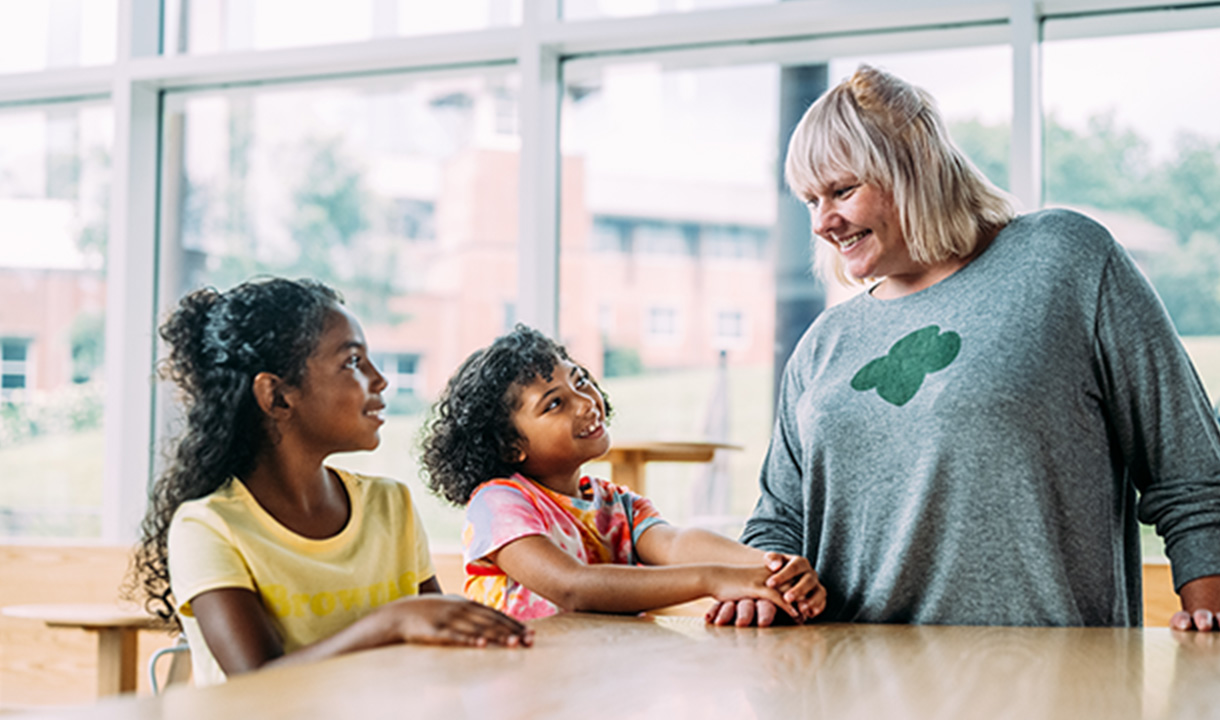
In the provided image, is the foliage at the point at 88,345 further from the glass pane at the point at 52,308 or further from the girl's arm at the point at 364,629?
the girl's arm at the point at 364,629

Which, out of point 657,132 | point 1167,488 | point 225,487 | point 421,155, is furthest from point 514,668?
point 421,155

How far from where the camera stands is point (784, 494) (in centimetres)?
156

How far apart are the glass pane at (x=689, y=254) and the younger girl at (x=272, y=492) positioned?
178cm

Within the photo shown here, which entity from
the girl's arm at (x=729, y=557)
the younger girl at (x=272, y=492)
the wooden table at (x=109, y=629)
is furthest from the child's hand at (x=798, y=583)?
the wooden table at (x=109, y=629)

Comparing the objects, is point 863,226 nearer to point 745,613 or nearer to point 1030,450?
point 1030,450

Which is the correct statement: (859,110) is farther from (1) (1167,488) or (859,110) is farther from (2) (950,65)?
(2) (950,65)

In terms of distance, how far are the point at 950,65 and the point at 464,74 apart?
4.72 ft

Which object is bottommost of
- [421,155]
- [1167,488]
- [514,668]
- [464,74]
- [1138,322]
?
[514,668]

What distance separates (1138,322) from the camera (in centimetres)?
131

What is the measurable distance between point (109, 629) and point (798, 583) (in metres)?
2.05

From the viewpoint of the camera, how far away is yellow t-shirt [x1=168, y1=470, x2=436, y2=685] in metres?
1.24

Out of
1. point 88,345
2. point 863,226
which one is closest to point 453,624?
point 863,226

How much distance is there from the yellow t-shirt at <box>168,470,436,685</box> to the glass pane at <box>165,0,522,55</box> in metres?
2.36

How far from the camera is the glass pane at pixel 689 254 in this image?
326cm
